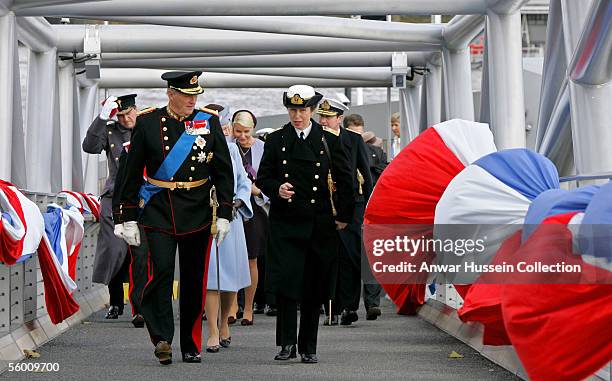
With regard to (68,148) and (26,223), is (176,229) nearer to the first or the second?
(26,223)

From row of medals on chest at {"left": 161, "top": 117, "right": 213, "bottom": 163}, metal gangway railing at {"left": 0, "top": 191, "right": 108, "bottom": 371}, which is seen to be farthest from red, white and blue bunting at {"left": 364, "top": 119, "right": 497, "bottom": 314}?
metal gangway railing at {"left": 0, "top": 191, "right": 108, "bottom": 371}

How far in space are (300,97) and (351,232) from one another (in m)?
4.56

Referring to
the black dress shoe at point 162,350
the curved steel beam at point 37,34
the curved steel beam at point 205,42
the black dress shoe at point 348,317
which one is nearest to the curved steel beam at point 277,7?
the curved steel beam at point 37,34

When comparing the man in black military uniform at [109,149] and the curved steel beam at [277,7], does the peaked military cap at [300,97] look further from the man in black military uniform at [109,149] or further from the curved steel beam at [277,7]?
the curved steel beam at [277,7]

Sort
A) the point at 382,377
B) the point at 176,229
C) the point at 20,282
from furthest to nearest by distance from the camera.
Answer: the point at 20,282 < the point at 176,229 < the point at 382,377

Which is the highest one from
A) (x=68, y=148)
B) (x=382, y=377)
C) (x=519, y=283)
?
(x=68, y=148)

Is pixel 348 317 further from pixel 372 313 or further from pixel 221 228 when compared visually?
pixel 221 228

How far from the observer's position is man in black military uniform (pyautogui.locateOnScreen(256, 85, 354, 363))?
35.5ft

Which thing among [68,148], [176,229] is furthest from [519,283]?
[68,148]

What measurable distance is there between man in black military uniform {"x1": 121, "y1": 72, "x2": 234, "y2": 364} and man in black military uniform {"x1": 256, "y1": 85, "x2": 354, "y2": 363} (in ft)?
1.47

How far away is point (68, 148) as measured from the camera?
20.2 m

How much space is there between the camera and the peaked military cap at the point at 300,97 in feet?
35.6

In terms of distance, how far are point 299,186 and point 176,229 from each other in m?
0.97

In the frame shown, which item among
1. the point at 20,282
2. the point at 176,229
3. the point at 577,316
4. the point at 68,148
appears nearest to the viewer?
the point at 577,316
